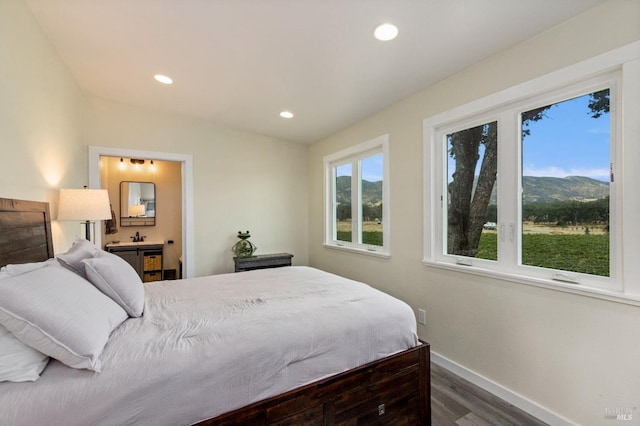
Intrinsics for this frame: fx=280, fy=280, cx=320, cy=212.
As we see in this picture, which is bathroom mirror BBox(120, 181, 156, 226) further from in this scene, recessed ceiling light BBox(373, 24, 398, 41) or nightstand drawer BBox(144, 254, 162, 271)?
recessed ceiling light BBox(373, 24, 398, 41)

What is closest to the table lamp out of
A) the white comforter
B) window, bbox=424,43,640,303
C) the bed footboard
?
the white comforter

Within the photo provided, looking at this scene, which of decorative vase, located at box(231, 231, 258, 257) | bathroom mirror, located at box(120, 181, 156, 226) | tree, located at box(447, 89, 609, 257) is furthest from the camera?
bathroom mirror, located at box(120, 181, 156, 226)

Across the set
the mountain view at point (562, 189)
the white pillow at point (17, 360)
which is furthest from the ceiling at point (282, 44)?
the white pillow at point (17, 360)

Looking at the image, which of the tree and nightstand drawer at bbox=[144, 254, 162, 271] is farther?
nightstand drawer at bbox=[144, 254, 162, 271]

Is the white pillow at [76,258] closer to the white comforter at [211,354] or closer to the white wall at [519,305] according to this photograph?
the white comforter at [211,354]

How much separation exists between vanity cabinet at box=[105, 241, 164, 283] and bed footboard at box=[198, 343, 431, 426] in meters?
4.22

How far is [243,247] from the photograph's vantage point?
4051 mm

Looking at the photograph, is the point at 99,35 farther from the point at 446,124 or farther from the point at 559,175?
the point at 559,175

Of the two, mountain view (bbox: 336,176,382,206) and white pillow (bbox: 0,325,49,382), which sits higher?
mountain view (bbox: 336,176,382,206)

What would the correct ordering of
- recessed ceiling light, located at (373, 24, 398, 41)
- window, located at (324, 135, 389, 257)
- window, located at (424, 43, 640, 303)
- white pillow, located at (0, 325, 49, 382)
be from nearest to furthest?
white pillow, located at (0, 325, 49, 382), window, located at (424, 43, 640, 303), recessed ceiling light, located at (373, 24, 398, 41), window, located at (324, 135, 389, 257)

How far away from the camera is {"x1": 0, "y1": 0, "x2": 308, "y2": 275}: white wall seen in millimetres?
1775

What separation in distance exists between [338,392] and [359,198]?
2.60 m

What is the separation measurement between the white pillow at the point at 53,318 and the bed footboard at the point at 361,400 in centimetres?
54

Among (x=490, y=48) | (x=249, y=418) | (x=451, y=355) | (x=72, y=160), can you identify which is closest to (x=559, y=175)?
(x=490, y=48)
